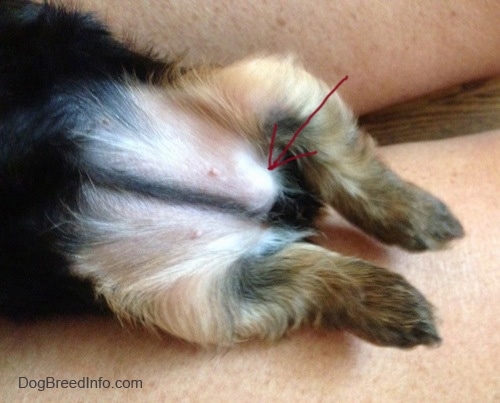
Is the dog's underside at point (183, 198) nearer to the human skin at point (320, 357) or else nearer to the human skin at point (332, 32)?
the human skin at point (320, 357)

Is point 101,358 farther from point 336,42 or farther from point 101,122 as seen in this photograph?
point 336,42

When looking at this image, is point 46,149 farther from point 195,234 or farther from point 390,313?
point 390,313

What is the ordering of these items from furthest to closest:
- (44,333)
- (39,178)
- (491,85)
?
(491,85)
(44,333)
(39,178)

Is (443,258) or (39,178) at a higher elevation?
(443,258)

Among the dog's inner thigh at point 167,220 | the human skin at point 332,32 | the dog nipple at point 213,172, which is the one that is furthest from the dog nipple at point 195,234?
the human skin at point 332,32

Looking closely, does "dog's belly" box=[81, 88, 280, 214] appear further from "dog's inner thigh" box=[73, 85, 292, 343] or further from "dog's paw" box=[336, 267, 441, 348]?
"dog's paw" box=[336, 267, 441, 348]

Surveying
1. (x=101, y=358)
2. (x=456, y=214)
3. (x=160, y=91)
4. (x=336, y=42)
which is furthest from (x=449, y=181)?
(x=101, y=358)

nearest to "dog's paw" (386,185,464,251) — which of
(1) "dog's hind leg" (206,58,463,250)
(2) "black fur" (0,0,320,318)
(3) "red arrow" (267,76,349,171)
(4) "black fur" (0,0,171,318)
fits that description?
(1) "dog's hind leg" (206,58,463,250)
